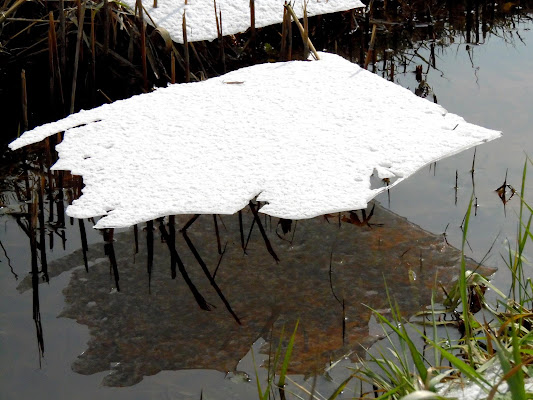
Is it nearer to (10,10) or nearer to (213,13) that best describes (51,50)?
(10,10)

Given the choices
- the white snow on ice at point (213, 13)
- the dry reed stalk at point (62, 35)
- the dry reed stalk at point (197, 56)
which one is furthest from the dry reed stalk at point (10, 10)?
the dry reed stalk at point (197, 56)

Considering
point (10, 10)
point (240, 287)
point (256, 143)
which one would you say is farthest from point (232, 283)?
point (10, 10)

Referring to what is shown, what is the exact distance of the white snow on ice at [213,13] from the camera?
3.45 meters

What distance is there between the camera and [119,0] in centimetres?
360

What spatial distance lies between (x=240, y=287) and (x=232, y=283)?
33 mm

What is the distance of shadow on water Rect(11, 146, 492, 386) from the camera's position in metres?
2.20

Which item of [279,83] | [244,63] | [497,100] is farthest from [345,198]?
[244,63]

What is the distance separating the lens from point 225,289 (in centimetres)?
246

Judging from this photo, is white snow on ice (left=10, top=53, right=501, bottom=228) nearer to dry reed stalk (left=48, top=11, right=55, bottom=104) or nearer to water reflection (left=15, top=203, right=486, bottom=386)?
water reflection (left=15, top=203, right=486, bottom=386)

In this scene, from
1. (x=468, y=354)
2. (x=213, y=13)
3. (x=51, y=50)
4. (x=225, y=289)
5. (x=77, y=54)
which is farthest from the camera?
(x=213, y=13)

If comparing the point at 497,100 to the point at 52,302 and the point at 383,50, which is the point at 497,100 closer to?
the point at 383,50

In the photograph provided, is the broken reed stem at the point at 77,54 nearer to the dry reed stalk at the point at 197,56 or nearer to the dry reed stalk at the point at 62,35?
the dry reed stalk at the point at 62,35

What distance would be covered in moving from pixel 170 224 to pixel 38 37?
5.18 ft

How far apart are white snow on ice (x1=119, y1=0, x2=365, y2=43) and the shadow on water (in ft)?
3.33
